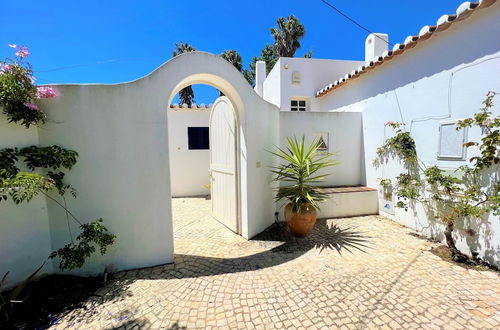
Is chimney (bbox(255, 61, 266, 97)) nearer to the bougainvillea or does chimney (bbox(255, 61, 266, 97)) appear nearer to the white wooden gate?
the white wooden gate

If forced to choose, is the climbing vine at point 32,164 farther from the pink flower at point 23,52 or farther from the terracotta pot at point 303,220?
the terracotta pot at point 303,220

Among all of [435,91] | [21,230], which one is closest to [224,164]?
[21,230]

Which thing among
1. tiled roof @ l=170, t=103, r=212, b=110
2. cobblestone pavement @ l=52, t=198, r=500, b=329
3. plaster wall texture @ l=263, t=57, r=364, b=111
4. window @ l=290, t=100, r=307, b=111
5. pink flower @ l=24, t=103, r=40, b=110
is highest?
plaster wall texture @ l=263, t=57, r=364, b=111

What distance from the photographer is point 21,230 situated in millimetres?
3168

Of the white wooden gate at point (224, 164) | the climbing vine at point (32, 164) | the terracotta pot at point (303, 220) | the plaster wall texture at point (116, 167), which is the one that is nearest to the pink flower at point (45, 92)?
the climbing vine at point (32, 164)

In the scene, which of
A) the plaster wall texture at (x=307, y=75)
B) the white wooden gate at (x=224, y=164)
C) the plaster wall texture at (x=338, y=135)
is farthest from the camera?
the plaster wall texture at (x=307, y=75)

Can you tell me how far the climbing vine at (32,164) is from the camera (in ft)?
9.06

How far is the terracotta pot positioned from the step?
151cm

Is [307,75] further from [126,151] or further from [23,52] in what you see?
[23,52]

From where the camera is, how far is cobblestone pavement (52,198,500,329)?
2.64 meters

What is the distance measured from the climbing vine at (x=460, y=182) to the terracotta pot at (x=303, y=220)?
2.51 m

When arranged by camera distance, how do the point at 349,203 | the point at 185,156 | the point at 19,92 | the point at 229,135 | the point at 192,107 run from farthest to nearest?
the point at 185,156 → the point at 192,107 → the point at 349,203 → the point at 229,135 → the point at 19,92

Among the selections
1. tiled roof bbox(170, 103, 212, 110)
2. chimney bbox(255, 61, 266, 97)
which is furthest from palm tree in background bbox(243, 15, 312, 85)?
tiled roof bbox(170, 103, 212, 110)

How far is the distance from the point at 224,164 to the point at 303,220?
259 cm
